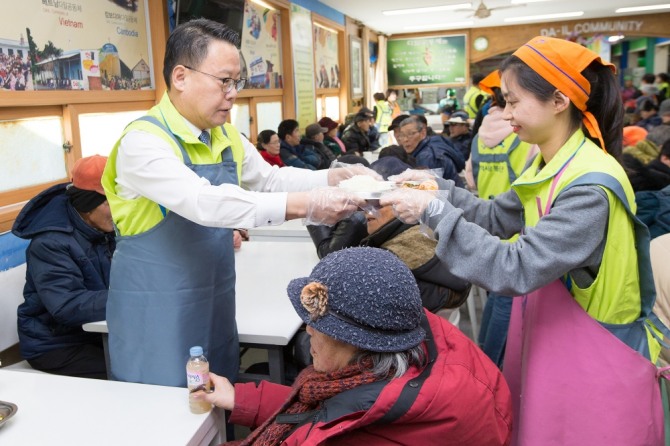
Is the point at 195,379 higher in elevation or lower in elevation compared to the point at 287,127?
lower

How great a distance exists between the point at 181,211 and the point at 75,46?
2.63 m

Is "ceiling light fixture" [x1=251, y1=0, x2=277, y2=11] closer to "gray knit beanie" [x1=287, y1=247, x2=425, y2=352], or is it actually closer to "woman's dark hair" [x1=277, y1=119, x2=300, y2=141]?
"woman's dark hair" [x1=277, y1=119, x2=300, y2=141]

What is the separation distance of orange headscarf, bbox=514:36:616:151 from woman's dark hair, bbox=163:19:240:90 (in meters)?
0.87

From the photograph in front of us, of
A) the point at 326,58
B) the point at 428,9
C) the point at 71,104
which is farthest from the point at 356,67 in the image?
the point at 71,104

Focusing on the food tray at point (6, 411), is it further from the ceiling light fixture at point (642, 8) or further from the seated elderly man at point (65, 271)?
the ceiling light fixture at point (642, 8)

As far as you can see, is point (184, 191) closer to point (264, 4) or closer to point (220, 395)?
point (220, 395)

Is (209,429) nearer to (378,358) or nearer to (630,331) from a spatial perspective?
(378,358)

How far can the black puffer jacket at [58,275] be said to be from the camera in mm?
2256

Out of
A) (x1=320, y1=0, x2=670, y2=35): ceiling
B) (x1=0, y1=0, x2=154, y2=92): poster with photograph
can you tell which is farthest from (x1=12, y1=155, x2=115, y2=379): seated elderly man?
(x1=320, y1=0, x2=670, y2=35): ceiling

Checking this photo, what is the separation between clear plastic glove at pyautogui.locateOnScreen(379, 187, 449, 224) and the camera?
4.69 ft

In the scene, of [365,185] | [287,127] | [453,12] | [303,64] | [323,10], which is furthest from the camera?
[453,12]

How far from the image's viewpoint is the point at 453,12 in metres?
9.80

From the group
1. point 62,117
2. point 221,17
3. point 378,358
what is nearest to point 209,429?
point 378,358

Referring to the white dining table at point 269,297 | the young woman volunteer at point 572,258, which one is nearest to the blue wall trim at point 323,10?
the white dining table at point 269,297
